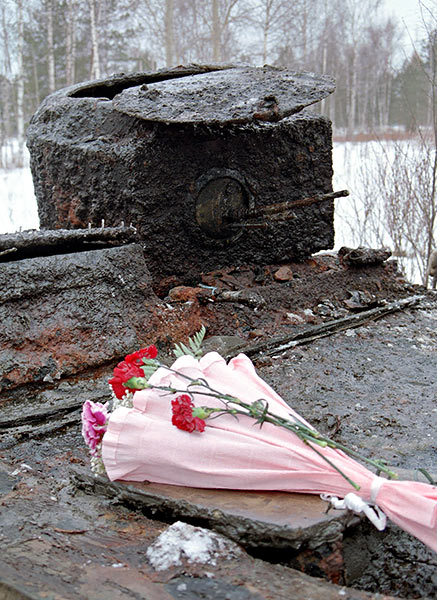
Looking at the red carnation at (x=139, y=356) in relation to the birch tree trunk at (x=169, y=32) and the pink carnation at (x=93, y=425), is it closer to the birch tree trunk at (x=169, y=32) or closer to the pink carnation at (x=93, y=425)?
the pink carnation at (x=93, y=425)

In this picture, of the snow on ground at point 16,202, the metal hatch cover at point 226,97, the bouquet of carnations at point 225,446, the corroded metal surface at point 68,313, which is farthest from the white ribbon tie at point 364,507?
the snow on ground at point 16,202

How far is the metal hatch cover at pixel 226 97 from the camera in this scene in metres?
3.10

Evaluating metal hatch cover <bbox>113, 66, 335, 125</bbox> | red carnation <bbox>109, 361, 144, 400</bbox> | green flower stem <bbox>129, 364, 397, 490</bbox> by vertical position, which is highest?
metal hatch cover <bbox>113, 66, 335, 125</bbox>

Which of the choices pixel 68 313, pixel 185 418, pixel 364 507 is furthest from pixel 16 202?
pixel 364 507

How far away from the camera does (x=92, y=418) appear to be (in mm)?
2061

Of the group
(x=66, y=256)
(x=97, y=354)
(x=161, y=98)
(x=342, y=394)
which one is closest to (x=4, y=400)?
(x=97, y=354)

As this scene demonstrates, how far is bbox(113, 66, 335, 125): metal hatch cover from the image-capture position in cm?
310

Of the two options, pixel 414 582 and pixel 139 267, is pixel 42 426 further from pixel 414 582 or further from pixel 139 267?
pixel 414 582

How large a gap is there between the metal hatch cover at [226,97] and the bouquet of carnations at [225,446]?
4.86ft

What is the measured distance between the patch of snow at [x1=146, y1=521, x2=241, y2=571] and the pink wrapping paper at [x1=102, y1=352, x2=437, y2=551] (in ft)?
0.75

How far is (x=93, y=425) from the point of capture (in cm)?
206

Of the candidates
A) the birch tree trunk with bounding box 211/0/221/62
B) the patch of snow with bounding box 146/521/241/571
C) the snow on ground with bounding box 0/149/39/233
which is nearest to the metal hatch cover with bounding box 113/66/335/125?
the patch of snow with bounding box 146/521/241/571

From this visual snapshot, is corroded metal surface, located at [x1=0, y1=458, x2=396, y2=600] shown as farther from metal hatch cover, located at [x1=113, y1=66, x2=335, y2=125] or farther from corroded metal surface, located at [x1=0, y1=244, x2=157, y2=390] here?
metal hatch cover, located at [x1=113, y1=66, x2=335, y2=125]

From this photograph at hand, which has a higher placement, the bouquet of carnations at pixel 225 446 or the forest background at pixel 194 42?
the forest background at pixel 194 42
